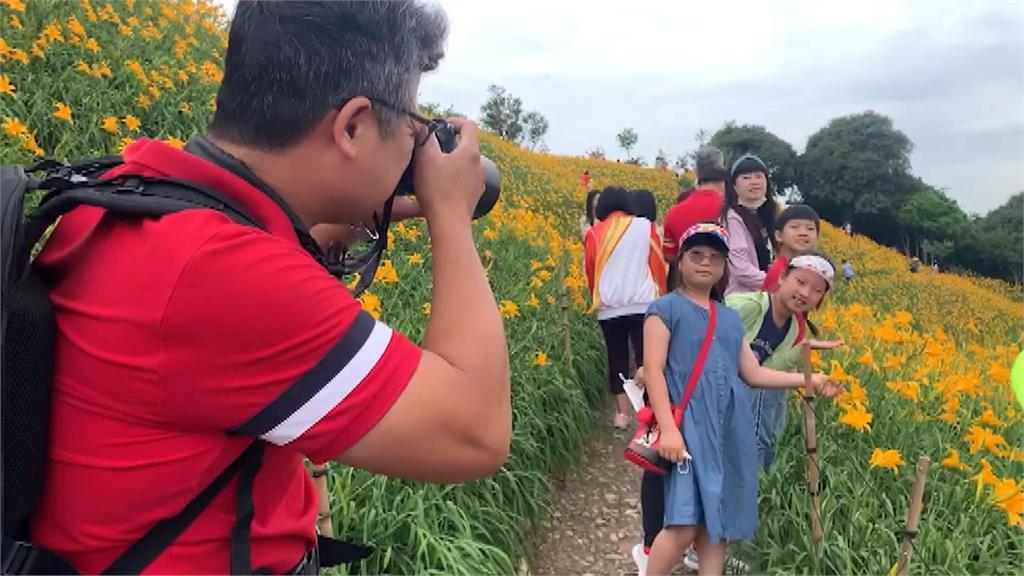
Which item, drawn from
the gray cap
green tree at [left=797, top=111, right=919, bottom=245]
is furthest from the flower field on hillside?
green tree at [left=797, top=111, right=919, bottom=245]

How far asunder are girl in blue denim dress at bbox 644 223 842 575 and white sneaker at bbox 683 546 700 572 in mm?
545

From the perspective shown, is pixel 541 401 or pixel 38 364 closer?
pixel 38 364

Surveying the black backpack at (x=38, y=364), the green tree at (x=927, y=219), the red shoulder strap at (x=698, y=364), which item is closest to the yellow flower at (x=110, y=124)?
the red shoulder strap at (x=698, y=364)

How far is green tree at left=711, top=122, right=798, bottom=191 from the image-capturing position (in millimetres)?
17219

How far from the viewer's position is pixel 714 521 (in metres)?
2.59

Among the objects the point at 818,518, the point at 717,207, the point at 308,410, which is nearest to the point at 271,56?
the point at 308,410

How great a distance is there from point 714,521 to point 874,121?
56.1 ft

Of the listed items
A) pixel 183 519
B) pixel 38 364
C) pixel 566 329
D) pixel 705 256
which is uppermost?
pixel 705 256

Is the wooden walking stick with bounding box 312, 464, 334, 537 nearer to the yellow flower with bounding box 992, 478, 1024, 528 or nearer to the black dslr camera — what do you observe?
the black dslr camera

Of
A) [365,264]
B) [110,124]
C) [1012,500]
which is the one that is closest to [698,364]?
[1012,500]

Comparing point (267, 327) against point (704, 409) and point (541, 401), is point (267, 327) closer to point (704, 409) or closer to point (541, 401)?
point (704, 409)

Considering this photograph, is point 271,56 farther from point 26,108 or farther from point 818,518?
point 26,108

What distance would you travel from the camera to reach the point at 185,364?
2.40 ft

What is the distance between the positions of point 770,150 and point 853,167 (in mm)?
2909
